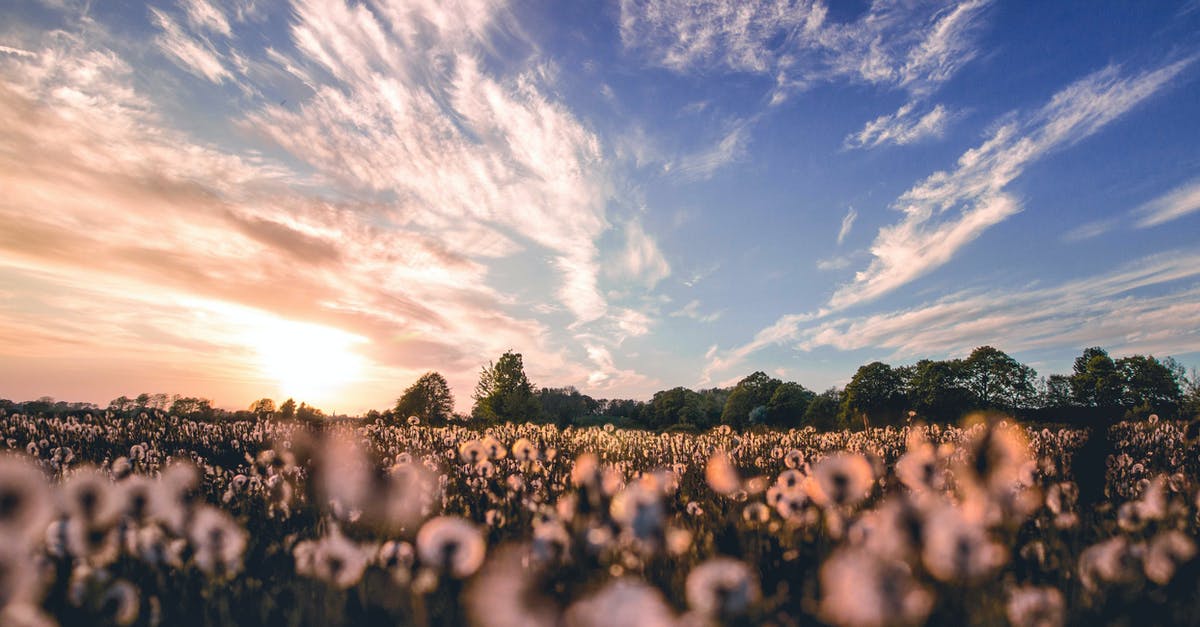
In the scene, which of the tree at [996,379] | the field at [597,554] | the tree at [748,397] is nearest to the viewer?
the field at [597,554]

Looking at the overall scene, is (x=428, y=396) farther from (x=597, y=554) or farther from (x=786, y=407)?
(x=597, y=554)

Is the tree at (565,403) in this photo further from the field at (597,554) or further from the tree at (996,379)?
the field at (597,554)

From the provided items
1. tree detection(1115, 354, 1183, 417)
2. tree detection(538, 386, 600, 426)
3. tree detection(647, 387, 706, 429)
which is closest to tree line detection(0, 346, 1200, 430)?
tree detection(1115, 354, 1183, 417)

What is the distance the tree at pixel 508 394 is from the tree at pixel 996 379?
43.4m

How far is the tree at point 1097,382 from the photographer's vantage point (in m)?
55.4

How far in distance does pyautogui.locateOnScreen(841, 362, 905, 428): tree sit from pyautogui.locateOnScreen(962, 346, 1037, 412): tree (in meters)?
7.45

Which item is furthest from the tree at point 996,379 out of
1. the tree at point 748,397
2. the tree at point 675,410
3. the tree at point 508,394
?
the tree at point 508,394

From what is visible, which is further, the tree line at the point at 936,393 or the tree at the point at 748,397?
the tree at the point at 748,397

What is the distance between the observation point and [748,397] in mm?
73250

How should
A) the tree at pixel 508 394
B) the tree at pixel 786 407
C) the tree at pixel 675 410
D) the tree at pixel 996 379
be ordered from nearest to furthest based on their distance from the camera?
the tree at pixel 508 394 → the tree at pixel 996 379 → the tree at pixel 786 407 → the tree at pixel 675 410

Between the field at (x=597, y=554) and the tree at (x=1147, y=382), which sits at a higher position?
the tree at (x=1147, y=382)

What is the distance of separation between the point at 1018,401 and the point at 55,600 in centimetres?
6744

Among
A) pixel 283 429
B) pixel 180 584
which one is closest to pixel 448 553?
pixel 180 584

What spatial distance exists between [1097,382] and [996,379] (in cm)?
1379
